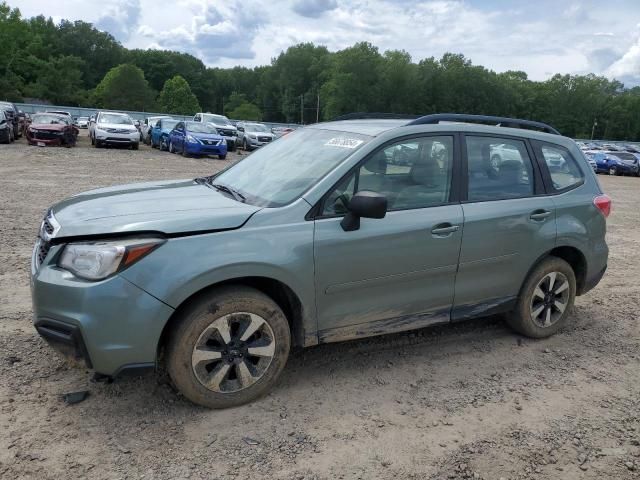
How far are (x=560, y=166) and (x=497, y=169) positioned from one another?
2.59 feet

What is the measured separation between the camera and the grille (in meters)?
22.0

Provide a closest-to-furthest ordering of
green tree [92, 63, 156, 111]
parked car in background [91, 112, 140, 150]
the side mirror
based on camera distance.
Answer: the side mirror
parked car in background [91, 112, 140, 150]
green tree [92, 63, 156, 111]

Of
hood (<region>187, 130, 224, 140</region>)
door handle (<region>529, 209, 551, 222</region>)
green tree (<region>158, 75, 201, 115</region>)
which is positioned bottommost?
hood (<region>187, 130, 224, 140</region>)

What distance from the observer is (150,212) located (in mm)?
3352

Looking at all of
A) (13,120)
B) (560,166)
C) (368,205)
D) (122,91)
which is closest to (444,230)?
(368,205)

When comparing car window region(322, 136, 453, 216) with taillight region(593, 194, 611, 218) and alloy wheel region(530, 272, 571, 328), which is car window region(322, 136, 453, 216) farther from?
taillight region(593, 194, 611, 218)

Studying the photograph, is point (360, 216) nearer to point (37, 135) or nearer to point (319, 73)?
point (37, 135)

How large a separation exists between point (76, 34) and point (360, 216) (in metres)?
130

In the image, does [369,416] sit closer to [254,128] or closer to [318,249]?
[318,249]

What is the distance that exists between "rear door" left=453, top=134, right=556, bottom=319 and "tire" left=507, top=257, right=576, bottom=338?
0.13 m

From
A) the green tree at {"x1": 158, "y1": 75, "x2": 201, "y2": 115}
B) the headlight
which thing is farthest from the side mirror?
the green tree at {"x1": 158, "y1": 75, "x2": 201, "y2": 115}

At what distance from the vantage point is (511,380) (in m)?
3.97

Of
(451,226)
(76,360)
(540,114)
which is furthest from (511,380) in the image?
(540,114)

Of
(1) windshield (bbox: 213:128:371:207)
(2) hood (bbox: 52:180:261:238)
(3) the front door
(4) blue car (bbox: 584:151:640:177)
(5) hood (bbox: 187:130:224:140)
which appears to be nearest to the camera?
(2) hood (bbox: 52:180:261:238)
